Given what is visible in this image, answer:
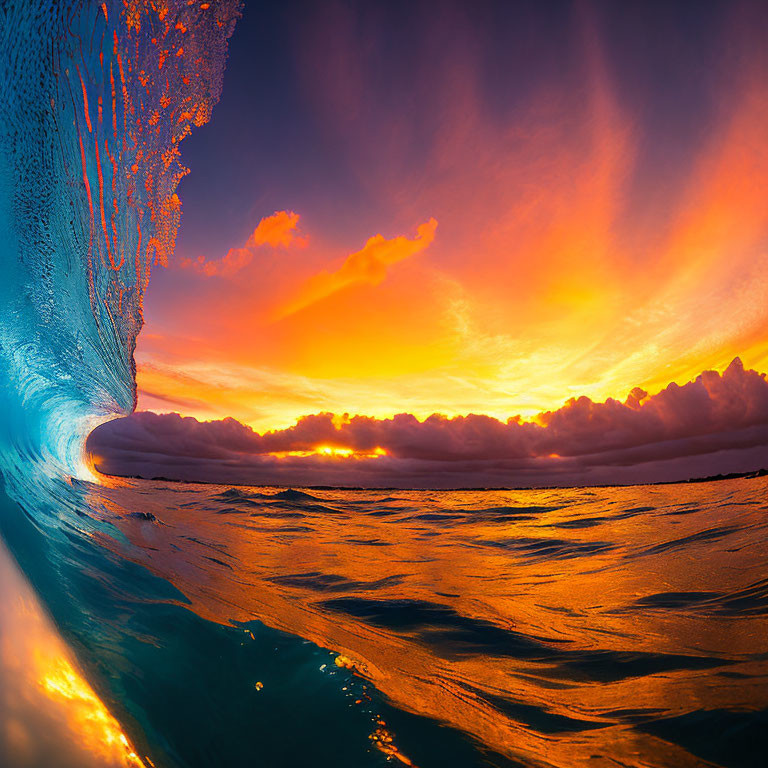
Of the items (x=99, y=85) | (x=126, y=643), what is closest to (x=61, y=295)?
(x=99, y=85)

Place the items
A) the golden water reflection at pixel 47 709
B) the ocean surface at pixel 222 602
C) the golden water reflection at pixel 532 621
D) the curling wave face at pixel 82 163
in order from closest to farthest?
1. the golden water reflection at pixel 47 709
2. the ocean surface at pixel 222 602
3. the golden water reflection at pixel 532 621
4. the curling wave face at pixel 82 163

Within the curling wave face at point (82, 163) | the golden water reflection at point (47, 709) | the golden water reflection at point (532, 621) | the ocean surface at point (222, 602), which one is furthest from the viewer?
the curling wave face at point (82, 163)

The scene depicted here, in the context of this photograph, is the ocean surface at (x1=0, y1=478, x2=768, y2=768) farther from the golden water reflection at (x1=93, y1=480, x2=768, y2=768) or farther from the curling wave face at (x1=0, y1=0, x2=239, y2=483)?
the curling wave face at (x1=0, y1=0, x2=239, y2=483)

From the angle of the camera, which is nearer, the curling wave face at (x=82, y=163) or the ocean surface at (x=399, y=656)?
the ocean surface at (x=399, y=656)

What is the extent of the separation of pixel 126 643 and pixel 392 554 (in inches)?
193

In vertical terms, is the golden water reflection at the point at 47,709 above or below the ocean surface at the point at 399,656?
above

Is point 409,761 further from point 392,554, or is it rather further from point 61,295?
point 61,295

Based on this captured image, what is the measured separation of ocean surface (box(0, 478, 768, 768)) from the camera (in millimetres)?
1408

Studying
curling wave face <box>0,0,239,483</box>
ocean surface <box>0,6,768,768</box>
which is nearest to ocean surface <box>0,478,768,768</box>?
ocean surface <box>0,6,768,768</box>

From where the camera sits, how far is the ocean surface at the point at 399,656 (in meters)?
1.41

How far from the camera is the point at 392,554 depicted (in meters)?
6.27

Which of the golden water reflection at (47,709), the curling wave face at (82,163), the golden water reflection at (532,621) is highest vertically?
the curling wave face at (82,163)

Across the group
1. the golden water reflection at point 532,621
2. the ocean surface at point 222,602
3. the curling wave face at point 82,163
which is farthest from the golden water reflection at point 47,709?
the curling wave face at point 82,163

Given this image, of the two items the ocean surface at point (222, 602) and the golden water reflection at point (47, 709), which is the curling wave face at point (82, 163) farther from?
the golden water reflection at point (47, 709)
